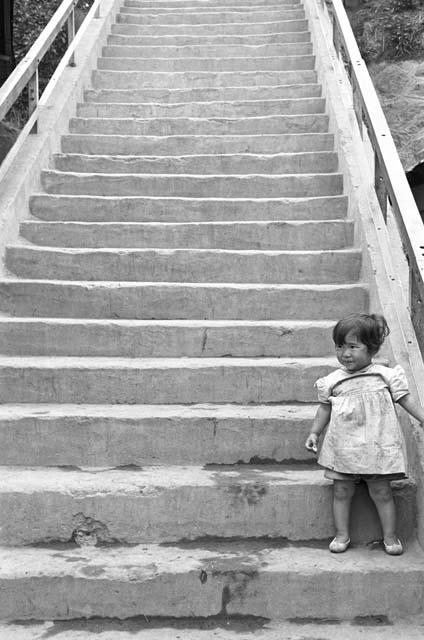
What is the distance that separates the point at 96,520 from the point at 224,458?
0.64 m

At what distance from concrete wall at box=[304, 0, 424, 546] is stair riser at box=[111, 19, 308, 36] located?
5.69 ft

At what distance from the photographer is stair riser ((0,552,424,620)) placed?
317cm

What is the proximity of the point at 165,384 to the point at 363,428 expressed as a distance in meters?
1.13

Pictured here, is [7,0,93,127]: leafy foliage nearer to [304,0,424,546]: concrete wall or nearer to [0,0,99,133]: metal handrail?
[0,0,99,133]: metal handrail

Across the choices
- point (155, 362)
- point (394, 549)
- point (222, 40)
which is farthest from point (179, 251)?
point (222, 40)

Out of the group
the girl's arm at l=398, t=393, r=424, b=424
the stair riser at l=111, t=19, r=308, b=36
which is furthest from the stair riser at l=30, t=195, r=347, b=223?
the stair riser at l=111, t=19, r=308, b=36

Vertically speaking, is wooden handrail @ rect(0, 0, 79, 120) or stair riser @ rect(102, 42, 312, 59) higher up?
stair riser @ rect(102, 42, 312, 59)

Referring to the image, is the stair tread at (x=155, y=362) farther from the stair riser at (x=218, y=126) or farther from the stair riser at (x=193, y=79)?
the stair riser at (x=193, y=79)

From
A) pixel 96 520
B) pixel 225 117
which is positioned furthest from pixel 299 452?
pixel 225 117

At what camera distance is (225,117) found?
23.2 ft

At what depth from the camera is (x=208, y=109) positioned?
716 cm

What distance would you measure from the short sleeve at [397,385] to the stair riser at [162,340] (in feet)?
3.31

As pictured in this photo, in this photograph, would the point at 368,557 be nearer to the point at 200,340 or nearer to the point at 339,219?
the point at 200,340

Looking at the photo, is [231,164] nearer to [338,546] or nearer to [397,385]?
[397,385]
